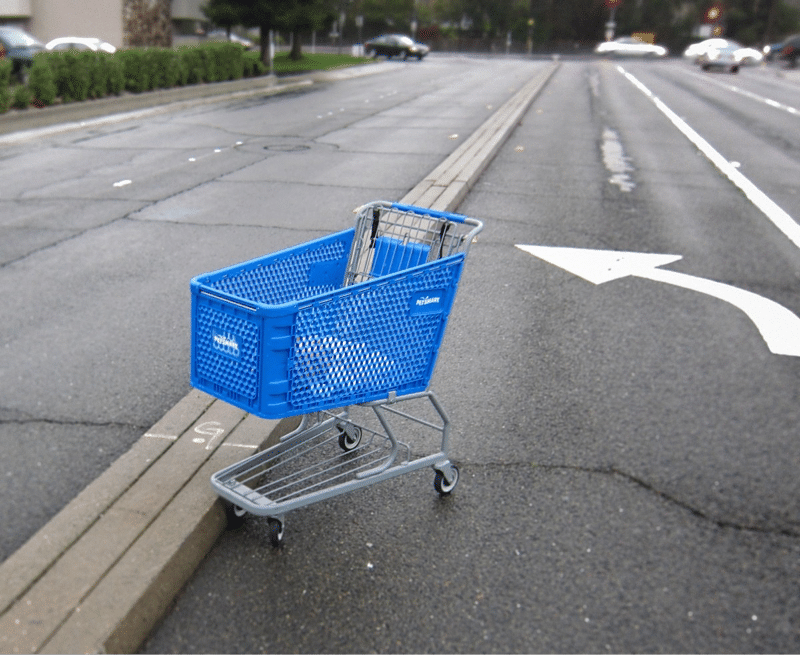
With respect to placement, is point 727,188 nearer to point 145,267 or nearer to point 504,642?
point 145,267

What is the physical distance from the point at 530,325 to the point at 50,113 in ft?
50.3

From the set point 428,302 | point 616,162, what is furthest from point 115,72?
point 428,302

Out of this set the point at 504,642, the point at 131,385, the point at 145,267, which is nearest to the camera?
the point at 504,642

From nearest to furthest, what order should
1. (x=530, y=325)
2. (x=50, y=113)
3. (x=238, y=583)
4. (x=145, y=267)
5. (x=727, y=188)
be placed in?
(x=238, y=583)
(x=530, y=325)
(x=145, y=267)
(x=727, y=188)
(x=50, y=113)

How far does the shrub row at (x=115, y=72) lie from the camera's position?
18.4 metres

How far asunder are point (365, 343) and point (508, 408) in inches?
63.6

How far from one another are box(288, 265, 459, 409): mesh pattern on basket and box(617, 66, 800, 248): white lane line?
6862 mm

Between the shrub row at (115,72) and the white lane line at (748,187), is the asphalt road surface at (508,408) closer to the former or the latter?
the white lane line at (748,187)

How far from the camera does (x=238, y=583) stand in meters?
3.24

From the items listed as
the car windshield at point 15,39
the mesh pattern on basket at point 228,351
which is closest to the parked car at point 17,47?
the car windshield at point 15,39

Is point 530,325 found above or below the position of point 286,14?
below

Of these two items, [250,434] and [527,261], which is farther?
[527,261]

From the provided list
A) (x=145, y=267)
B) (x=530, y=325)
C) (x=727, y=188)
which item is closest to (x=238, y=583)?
(x=530, y=325)

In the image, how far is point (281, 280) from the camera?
381cm
